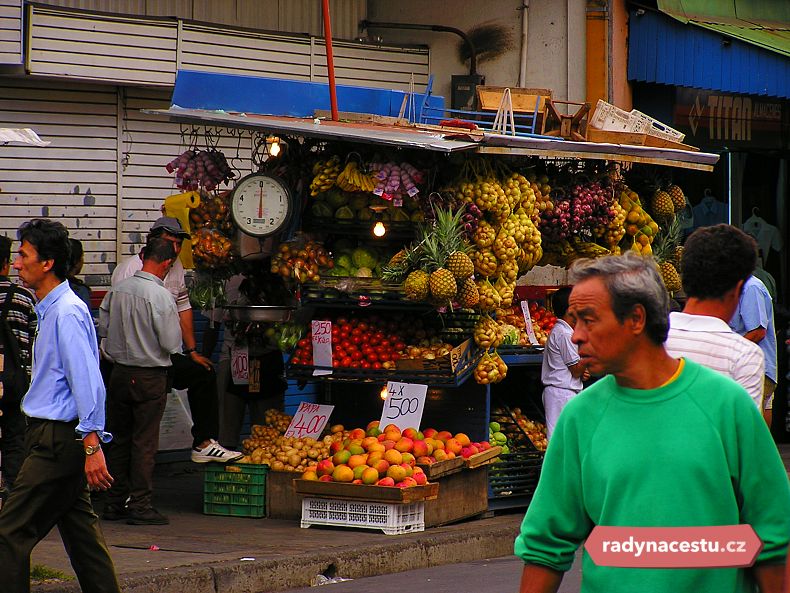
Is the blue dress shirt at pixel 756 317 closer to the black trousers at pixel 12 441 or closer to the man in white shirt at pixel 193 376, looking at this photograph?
the man in white shirt at pixel 193 376

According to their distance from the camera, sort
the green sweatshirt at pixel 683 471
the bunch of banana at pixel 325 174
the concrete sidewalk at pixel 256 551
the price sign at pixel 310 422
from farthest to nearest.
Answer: the price sign at pixel 310 422
the bunch of banana at pixel 325 174
the concrete sidewalk at pixel 256 551
the green sweatshirt at pixel 683 471

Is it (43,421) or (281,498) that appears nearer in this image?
(43,421)

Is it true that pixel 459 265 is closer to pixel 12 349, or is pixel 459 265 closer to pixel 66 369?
pixel 12 349

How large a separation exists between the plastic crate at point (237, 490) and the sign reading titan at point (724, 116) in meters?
6.90

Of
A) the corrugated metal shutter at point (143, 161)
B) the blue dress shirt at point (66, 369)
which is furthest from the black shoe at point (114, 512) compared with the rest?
the blue dress shirt at point (66, 369)

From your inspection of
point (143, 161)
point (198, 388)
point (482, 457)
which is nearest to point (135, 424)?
point (198, 388)

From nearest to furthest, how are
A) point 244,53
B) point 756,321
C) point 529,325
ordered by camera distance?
point 756,321
point 529,325
point 244,53

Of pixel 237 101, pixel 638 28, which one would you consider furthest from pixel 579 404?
pixel 638 28

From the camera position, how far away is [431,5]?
45.1 feet

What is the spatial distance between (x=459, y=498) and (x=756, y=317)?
2.45 metres

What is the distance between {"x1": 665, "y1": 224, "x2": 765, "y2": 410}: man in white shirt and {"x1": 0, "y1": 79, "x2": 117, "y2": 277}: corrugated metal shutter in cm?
732

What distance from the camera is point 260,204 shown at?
8.98 metres

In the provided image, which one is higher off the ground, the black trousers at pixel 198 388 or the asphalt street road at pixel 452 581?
the black trousers at pixel 198 388

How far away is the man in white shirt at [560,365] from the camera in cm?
951
